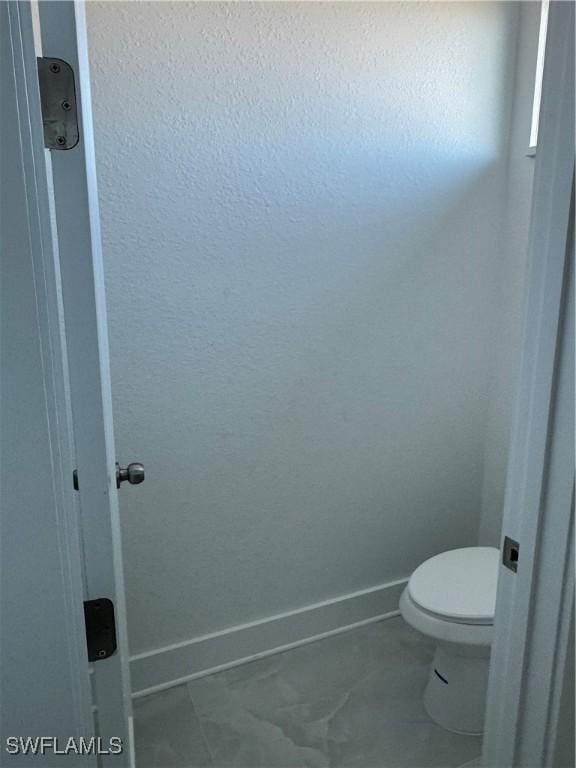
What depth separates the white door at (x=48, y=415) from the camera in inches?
21.8

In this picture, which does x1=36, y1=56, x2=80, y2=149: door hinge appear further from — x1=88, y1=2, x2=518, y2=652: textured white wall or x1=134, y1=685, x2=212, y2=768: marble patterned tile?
x1=134, y1=685, x2=212, y2=768: marble patterned tile

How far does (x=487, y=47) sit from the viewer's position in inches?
73.5

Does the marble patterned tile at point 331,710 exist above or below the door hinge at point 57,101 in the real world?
below

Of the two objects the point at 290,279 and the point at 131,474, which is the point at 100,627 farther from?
the point at 290,279

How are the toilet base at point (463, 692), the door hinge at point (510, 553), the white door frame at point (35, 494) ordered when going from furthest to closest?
the toilet base at point (463, 692) → the door hinge at point (510, 553) → the white door frame at point (35, 494)

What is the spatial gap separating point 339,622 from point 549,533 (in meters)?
1.46

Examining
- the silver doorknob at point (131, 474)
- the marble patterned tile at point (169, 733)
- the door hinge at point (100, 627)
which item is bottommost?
the marble patterned tile at point (169, 733)

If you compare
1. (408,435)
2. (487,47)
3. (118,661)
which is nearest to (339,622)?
(408,435)

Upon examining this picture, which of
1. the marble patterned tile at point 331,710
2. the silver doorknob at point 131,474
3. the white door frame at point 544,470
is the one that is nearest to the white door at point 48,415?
the silver doorknob at point 131,474

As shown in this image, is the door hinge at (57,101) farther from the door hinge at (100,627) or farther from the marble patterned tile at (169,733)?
the marble patterned tile at (169,733)

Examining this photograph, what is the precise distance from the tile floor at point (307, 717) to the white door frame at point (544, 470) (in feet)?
2.72

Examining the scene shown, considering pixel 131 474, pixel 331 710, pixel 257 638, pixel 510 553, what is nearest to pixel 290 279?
pixel 131 474

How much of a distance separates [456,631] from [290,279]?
1.11m

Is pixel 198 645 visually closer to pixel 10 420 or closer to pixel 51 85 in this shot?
pixel 10 420
